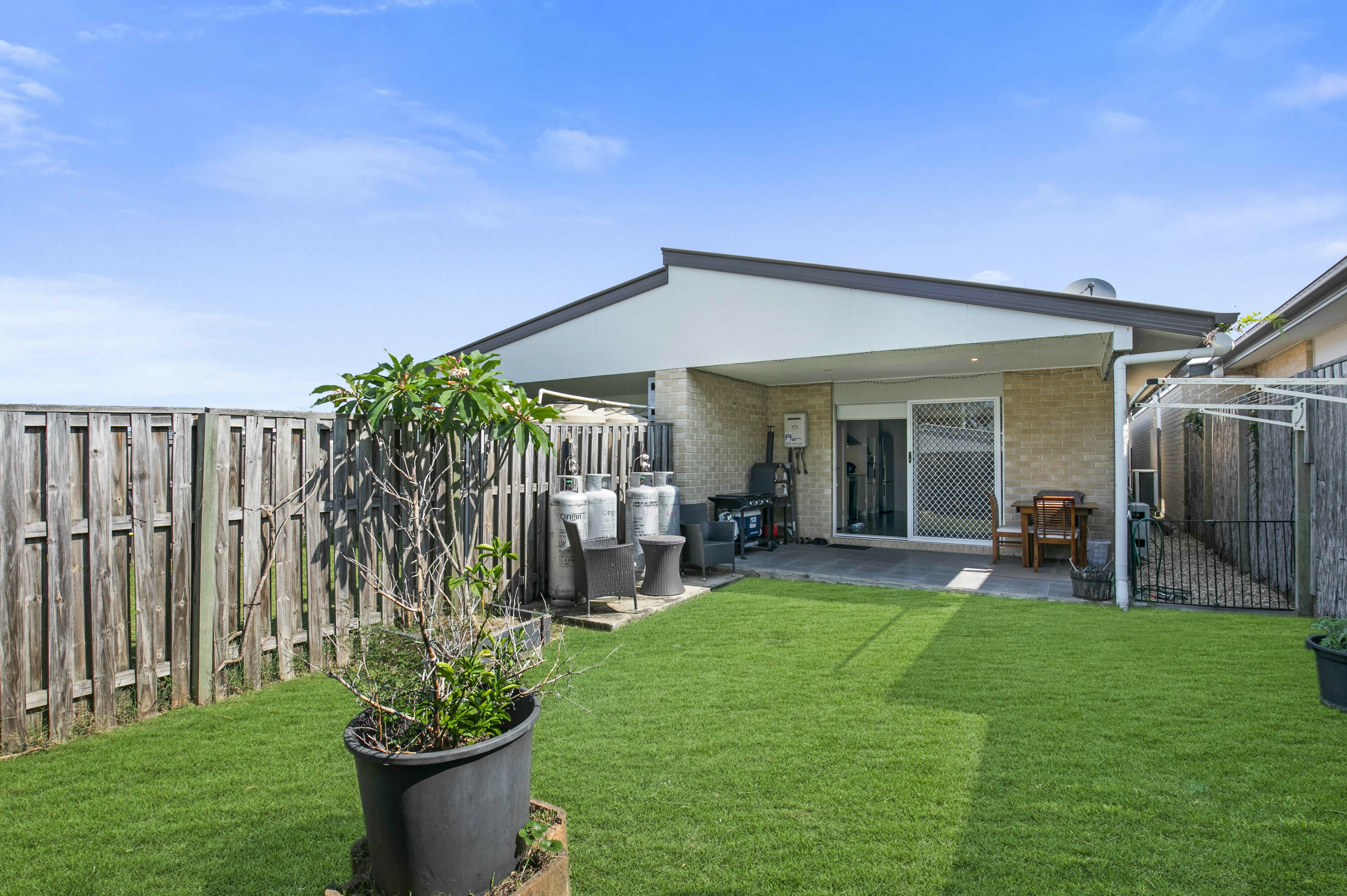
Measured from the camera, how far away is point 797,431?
10758 millimetres

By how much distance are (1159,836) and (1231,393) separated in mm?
11825

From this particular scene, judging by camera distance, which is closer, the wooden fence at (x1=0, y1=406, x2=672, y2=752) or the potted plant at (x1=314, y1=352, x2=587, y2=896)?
the potted plant at (x1=314, y1=352, x2=587, y2=896)

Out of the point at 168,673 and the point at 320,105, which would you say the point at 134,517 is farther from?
the point at 320,105

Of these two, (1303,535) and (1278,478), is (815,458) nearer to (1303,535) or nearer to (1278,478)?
(1278,478)

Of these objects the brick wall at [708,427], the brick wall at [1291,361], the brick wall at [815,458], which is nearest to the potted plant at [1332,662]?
the brick wall at [1291,361]

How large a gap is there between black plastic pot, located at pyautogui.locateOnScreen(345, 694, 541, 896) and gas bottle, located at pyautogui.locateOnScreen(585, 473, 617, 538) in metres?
4.44

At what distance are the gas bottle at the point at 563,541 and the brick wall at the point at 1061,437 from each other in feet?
21.5

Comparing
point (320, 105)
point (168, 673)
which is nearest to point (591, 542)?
point (168, 673)

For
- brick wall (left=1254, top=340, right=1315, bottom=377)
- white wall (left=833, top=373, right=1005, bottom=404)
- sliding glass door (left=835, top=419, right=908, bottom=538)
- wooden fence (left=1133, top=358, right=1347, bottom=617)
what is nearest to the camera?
wooden fence (left=1133, top=358, right=1347, bottom=617)

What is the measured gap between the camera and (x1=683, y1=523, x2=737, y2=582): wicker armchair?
7.40m

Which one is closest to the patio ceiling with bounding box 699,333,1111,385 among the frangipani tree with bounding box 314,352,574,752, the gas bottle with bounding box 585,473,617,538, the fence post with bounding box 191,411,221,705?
the gas bottle with bounding box 585,473,617,538

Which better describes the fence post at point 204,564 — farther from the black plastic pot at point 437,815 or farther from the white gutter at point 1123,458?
the white gutter at point 1123,458

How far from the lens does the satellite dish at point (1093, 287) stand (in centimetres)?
787

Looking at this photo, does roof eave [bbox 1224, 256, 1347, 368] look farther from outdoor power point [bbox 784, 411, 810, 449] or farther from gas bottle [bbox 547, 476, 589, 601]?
gas bottle [bbox 547, 476, 589, 601]
